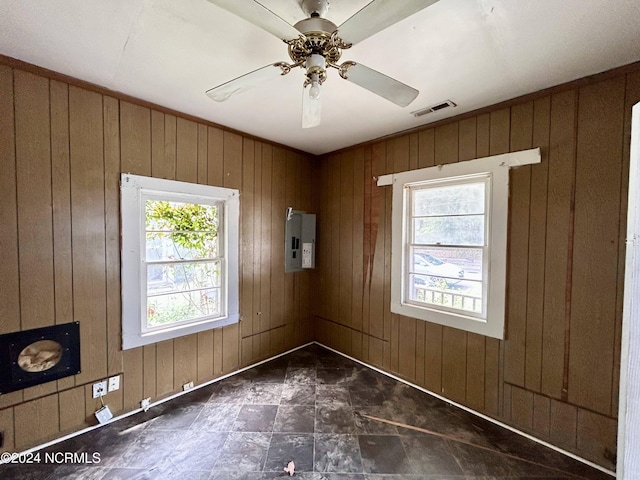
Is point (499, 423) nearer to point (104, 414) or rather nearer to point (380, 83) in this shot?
point (380, 83)

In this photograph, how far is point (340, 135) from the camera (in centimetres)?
289

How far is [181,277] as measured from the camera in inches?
99.4

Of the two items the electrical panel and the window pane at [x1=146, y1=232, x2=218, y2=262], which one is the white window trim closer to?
the electrical panel

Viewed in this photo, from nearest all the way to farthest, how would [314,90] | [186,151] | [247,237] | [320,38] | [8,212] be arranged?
1. [320,38]
2. [314,90]
3. [8,212]
4. [186,151]
5. [247,237]

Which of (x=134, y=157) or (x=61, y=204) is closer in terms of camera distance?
(x=61, y=204)

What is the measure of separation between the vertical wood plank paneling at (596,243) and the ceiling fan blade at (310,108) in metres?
1.79

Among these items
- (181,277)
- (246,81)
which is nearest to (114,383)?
(181,277)

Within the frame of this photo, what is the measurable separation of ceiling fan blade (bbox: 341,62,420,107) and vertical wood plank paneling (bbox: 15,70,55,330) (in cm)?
205

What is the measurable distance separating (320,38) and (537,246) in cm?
203

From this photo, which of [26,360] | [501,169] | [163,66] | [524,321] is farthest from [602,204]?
[26,360]

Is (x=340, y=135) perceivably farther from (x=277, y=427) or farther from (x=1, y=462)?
(x=1, y=462)

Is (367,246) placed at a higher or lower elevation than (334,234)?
lower

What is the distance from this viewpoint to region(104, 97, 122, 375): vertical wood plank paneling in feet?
6.77

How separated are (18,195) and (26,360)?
3.57 ft
